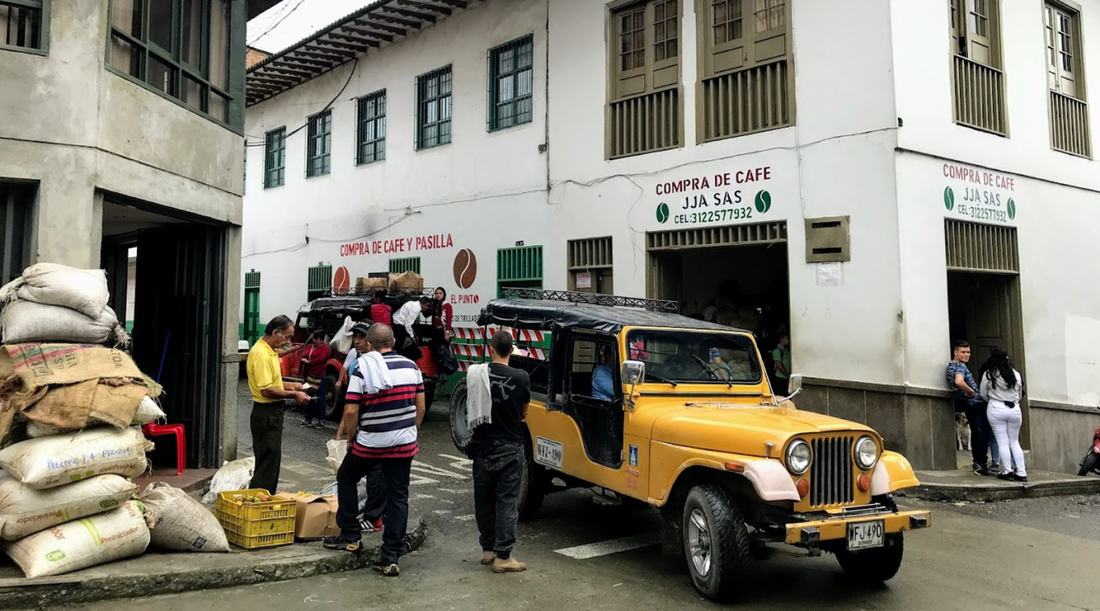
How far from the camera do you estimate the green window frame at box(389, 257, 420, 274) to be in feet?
55.3

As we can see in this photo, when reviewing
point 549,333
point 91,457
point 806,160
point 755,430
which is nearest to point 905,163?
point 806,160

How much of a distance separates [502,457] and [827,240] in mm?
6474

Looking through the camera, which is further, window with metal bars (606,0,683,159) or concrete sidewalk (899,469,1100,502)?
window with metal bars (606,0,683,159)

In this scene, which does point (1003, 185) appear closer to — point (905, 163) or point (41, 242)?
point (905, 163)

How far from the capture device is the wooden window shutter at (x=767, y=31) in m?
10.9

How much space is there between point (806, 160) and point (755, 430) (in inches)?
260

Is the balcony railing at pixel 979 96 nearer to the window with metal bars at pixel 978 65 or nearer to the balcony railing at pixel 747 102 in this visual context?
the window with metal bars at pixel 978 65

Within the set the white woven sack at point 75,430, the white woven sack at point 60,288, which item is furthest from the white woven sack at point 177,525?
the white woven sack at point 60,288

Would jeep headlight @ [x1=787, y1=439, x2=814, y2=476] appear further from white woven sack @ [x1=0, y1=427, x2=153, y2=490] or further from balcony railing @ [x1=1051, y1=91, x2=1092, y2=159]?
balcony railing @ [x1=1051, y1=91, x2=1092, y2=159]

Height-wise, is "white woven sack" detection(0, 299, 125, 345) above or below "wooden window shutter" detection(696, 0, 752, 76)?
below

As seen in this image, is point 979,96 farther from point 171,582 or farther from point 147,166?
point 171,582

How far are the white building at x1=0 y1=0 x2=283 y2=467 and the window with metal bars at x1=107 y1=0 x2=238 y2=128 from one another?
0.05 feet

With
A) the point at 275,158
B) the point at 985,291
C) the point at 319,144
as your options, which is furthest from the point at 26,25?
the point at 275,158

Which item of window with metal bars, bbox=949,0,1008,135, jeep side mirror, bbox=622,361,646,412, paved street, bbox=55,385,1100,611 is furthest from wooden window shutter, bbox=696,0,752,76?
jeep side mirror, bbox=622,361,646,412
